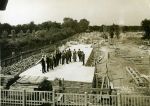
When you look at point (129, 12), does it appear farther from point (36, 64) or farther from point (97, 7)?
point (36, 64)

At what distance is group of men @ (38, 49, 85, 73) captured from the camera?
9.78 meters

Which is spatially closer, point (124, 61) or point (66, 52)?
point (124, 61)

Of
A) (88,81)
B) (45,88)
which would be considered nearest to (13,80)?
(45,88)

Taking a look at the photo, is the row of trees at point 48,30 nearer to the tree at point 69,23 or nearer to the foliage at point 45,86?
the tree at point 69,23

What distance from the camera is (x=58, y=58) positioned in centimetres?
1015

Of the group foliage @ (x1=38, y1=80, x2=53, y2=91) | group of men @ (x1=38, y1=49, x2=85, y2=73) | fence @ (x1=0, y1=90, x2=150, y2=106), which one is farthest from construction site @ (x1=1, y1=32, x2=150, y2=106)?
group of men @ (x1=38, y1=49, x2=85, y2=73)

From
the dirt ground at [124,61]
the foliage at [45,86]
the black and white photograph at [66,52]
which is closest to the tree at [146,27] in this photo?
the black and white photograph at [66,52]

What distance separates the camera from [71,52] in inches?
417

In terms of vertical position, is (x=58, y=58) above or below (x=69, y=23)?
below

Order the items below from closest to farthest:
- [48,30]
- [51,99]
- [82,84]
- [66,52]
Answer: [51,99] < [82,84] < [48,30] < [66,52]

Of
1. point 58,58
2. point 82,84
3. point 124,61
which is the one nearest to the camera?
point 82,84

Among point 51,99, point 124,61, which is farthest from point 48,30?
point 124,61

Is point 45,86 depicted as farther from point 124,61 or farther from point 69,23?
point 124,61

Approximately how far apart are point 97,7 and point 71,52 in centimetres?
262
